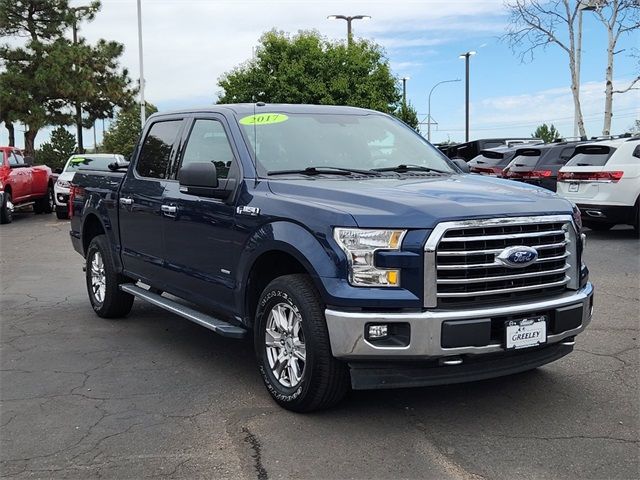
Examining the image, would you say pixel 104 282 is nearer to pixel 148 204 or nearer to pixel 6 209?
pixel 148 204

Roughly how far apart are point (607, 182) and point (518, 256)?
871 centimetres

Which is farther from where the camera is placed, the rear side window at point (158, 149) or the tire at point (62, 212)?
the tire at point (62, 212)

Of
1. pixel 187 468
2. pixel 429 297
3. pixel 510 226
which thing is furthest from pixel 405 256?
pixel 187 468

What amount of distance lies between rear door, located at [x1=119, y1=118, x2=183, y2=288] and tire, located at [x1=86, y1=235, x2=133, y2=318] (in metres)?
0.33

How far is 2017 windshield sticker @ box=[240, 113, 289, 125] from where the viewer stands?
5223 millimetres

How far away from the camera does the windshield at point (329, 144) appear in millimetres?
5016

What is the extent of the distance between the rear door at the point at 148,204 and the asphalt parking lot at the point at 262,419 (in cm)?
67

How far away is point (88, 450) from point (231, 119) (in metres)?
2.54

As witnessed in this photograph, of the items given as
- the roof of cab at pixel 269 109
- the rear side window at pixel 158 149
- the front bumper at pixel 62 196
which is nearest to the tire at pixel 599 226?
the roof of cab at pixel 269 109

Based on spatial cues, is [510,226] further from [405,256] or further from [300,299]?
[300,299]

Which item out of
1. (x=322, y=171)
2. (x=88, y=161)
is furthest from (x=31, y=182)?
(x=322, y=171)

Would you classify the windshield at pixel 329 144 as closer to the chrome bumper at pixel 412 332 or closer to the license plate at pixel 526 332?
the chrome bumper at pixel 412 332

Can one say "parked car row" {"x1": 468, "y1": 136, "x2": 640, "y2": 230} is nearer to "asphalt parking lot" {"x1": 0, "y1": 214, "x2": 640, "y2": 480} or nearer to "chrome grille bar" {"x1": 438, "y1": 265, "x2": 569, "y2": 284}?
"asphalt parking lot" {"x1": 0, "y1": 214, "x2": 640, "y2": 480}

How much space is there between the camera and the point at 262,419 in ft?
13.9
